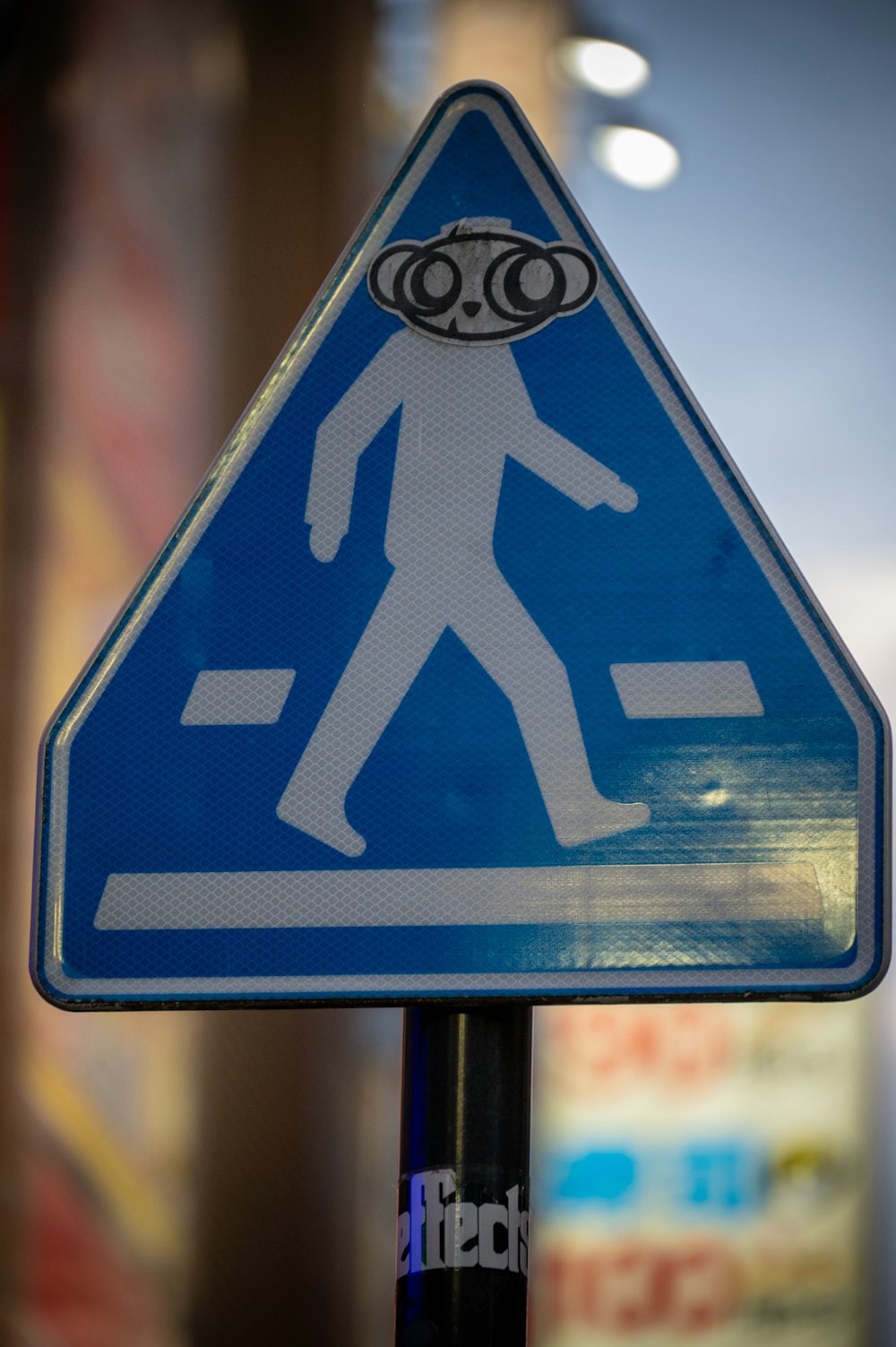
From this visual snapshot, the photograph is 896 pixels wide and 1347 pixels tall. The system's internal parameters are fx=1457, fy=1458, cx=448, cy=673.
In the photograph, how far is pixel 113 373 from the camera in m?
2.16

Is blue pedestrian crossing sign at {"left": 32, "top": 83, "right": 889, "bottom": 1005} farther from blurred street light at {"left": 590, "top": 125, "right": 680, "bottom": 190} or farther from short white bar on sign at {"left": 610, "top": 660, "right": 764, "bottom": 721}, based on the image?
blurred street light at {"left": 590, "top": 125, "right": 680, "bottom": 190}

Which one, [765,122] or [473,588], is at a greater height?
[765,122]

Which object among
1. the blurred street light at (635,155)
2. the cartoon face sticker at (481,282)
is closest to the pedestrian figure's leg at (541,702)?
the cartoon face sticker at (481,282)

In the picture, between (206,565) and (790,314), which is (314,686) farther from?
(790,314)

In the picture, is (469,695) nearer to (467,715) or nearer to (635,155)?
(467,715)

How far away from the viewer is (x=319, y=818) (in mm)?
652

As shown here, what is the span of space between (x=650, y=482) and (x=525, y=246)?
0.14 metres

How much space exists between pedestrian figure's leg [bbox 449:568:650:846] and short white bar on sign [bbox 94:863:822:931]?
0.07ft

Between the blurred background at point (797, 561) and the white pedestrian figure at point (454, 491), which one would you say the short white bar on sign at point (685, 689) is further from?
the blurred background at point (797, 561)

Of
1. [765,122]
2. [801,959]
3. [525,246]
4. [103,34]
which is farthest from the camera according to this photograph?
[103,34]

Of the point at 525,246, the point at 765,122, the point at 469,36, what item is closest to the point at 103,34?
the point at 469,36

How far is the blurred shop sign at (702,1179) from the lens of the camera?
1.91m

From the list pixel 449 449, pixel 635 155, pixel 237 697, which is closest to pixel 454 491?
pixel 449 449

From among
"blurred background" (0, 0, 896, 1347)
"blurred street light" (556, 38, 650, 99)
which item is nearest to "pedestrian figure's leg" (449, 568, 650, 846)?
"blurred background" (0, 0, 896, 1347)
